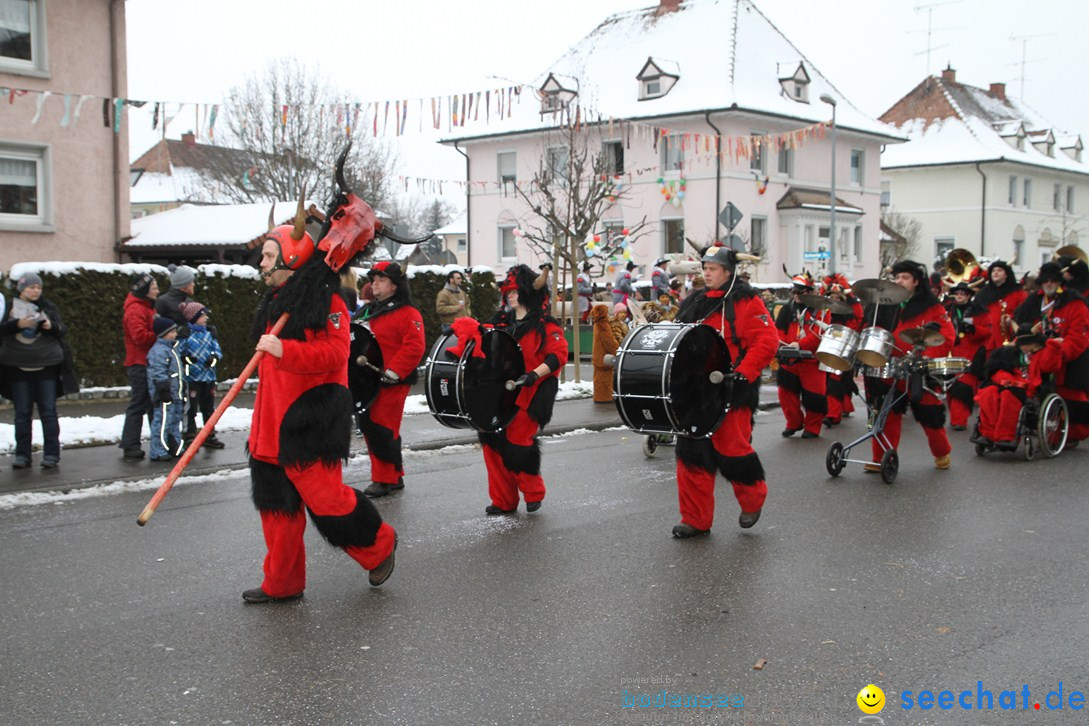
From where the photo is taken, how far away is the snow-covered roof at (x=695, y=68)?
4047 cm

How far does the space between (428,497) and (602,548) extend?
2207mm

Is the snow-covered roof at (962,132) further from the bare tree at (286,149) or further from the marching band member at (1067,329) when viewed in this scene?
the marching band member at (1067,329)

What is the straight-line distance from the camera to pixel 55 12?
1975cm

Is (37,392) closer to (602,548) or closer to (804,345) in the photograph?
(602,548)

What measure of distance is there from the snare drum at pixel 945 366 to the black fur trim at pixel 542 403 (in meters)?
3.74

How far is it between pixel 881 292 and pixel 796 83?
117 ft

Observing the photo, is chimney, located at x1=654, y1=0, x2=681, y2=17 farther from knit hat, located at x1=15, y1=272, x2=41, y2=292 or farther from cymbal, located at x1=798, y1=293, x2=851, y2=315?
knit hat, located at x1=15, y1=272, x2=41, y2=292

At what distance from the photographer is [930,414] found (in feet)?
32.3

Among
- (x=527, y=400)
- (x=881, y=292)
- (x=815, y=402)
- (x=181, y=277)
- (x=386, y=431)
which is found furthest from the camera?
(x=815, y=402)

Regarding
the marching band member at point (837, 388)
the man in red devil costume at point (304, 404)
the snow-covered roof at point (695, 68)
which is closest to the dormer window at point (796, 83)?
the snow-covered roof at point (695, 68)

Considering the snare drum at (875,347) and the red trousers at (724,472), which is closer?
the red trousers at (724,472)

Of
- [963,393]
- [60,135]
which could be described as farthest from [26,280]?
[60,135]

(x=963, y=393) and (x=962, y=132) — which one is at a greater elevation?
(x=962, y=132)

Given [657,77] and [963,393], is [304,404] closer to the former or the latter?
[963,393]
